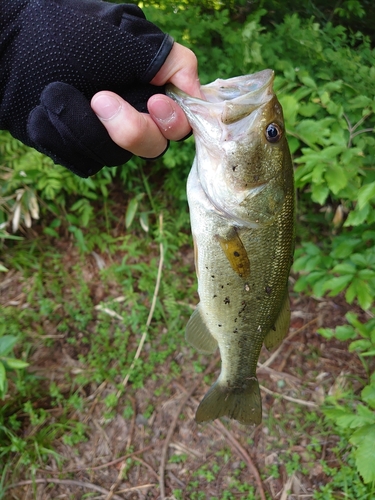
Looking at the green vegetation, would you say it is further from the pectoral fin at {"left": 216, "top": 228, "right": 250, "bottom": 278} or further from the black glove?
the black glove

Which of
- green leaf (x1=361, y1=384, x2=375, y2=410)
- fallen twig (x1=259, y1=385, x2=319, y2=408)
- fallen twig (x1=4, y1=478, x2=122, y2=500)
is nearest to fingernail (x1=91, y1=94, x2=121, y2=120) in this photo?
green leaf (x1=361, y1=384, x2=375, y2=410)

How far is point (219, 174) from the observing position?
141cm

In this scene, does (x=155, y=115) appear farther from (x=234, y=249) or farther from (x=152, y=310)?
(x=152, y=310)

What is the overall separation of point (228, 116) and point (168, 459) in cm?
240

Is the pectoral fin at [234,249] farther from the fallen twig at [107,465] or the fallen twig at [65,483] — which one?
the fallen twig at [65,483]

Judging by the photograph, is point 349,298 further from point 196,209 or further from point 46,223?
point 46,223

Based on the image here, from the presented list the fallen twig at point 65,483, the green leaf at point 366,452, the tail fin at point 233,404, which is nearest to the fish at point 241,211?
the tail fin at point 233,404

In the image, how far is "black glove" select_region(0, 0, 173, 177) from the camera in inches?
49.1

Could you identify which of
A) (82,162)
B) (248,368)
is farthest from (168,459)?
(82,162)

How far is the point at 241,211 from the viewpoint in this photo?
1432mm

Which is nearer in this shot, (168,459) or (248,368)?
(248,368)

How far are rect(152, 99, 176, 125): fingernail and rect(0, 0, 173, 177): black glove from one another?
0.13 meters

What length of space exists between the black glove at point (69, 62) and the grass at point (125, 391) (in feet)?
6.49

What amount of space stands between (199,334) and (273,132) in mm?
949
